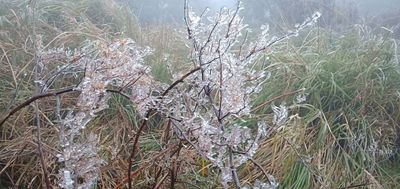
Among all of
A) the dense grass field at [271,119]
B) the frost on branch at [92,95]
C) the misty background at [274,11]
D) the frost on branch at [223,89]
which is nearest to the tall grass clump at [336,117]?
the dense grass field at [271,119]

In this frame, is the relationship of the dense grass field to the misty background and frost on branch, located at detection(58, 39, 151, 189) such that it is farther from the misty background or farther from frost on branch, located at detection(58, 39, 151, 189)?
the misty background

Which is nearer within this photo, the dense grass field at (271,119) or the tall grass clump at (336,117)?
the dense grass field at (271,119)

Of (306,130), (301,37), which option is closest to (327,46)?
(301,37)

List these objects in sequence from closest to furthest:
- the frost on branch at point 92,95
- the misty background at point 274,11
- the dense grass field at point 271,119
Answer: the frost on branch at point 92,95 < the dense grass field at point 271,119 < the misty background at point 274,11

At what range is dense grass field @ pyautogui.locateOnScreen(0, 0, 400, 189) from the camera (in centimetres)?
194

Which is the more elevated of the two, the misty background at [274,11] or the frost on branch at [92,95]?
the misty background at [274,11]

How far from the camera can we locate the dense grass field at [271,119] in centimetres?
194

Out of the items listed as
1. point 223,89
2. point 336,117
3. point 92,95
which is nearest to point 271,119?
point 336,117

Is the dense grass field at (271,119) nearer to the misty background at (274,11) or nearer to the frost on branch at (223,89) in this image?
the frost on branch at (223,89)

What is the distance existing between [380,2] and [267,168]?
18.2ft

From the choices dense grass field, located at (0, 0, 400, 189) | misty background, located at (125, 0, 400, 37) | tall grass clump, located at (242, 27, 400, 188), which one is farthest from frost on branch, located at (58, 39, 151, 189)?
misty background, located at (125, 0, 400, 37)

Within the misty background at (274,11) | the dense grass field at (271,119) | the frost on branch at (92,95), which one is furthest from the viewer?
the misty background at (274,11)

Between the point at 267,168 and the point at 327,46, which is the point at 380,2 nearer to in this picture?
the point at 327,46

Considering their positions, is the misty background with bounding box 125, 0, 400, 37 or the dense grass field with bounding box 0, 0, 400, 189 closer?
the dense grass field with bounding box 0, 0, 400, 189
